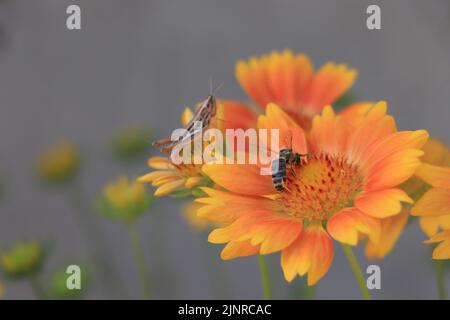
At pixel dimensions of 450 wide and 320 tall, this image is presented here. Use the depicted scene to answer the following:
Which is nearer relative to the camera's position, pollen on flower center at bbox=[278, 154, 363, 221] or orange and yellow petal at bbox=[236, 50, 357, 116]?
pollen on flower center at bbox=[278, 154, 363, 221]

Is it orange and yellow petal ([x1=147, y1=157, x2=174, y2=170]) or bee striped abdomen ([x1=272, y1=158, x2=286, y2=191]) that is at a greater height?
orange and yellow petal ([x1=147, y1=157, x2=174, y2=170])

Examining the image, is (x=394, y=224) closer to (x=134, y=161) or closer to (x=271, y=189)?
(x=271, y=189)

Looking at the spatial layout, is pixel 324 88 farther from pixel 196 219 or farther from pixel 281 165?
pixel 196 219

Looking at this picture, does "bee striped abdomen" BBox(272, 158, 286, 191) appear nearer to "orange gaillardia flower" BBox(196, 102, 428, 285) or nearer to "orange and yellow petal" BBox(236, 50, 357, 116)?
"orange gaillardia flower" BBox(196, 102, 428, 285)

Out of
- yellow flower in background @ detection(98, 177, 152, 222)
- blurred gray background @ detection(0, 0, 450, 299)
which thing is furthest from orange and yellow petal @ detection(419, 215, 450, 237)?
blurred gray background @ detection(0, 0, 450, 299)

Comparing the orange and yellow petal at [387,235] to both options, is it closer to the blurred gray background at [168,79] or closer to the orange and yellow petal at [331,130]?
the orange and yellow petal at [331,130]

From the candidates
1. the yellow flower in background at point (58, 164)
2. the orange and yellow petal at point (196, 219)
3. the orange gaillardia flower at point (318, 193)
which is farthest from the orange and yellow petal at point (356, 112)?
the yellow flower in background at point (58, 164)
